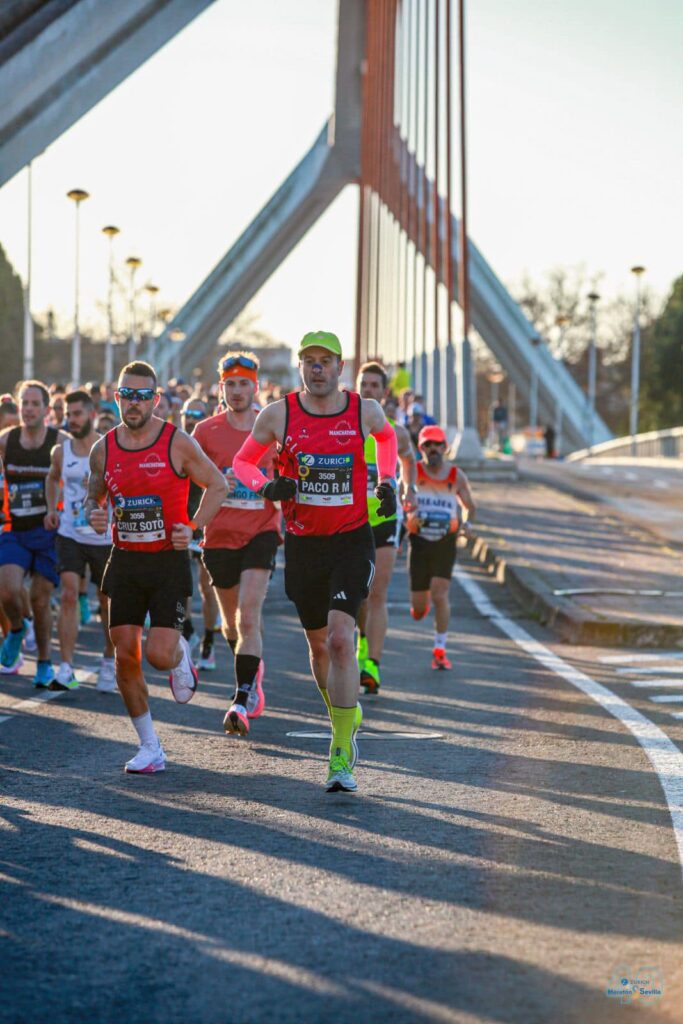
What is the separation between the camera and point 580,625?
1477 cm

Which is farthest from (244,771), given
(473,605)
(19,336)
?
(19,336)

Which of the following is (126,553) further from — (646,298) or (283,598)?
(646,298)

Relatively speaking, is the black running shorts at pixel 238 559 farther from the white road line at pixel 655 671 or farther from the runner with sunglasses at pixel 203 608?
the white road line at pixel 655 671

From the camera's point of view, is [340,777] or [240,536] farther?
[240,536]

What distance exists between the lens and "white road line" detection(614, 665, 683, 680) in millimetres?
12289

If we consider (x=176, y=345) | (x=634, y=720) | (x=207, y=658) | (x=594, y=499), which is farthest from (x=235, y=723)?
(x=176, y=345)

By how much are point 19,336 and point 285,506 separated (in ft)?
254

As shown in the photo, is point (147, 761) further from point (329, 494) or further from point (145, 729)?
point (329, 494)

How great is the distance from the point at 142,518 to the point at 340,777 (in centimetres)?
157

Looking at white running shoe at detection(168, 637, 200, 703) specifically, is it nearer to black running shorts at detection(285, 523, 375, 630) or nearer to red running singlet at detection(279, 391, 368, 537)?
black running shorts at detection(285, 523, 375, 630)

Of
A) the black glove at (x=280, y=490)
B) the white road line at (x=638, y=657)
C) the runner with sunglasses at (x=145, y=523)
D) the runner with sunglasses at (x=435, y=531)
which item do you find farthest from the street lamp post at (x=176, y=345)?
the black glove at (x=280, y=490)

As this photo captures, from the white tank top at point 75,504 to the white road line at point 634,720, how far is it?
3.16 metres

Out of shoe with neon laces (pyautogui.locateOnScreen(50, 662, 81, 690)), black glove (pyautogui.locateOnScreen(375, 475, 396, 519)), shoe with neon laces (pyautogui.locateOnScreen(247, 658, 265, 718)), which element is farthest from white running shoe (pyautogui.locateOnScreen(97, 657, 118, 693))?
black glove (pyautogui.locateOnScreen(375, 475, 396, 519))

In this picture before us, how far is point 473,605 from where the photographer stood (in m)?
18.4
